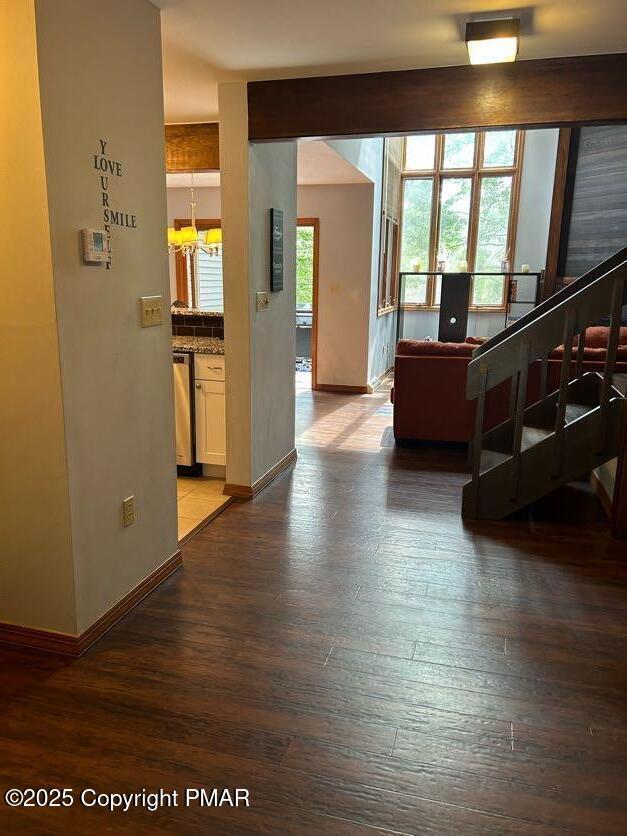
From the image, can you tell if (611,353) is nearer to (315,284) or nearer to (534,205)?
(315,284)

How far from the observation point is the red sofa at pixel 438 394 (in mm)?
4820

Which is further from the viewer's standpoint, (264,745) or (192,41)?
(192,41)

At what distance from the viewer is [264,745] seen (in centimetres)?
184

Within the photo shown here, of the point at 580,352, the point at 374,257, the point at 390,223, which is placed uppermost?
the point at 390,223

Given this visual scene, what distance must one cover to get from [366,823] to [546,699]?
2.67 ft

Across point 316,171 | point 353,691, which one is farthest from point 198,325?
point 316,171

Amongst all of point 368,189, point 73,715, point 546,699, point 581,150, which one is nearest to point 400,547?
point 546,699

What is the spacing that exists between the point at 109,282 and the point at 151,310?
0.30 metres

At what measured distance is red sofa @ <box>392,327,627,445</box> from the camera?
482 centimetres

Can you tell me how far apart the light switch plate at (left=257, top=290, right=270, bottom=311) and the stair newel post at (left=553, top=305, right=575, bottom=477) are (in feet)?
5.84

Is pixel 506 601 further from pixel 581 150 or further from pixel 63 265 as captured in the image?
pixel 581 150

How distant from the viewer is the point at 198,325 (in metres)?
4.22

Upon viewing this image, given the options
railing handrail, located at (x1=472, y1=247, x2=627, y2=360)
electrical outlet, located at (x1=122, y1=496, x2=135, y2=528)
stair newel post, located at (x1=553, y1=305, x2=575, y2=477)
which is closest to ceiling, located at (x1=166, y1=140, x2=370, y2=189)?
railing handrail, located at (x1=472, y1=247, x2=627, y2=360)

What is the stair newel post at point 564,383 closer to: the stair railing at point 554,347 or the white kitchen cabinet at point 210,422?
the stair railing at point 554,347
